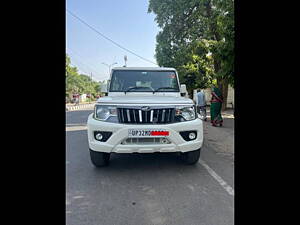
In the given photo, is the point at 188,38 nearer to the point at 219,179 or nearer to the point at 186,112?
the point at 186,112

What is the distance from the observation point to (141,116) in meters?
3.17

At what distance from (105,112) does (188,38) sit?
1452cm

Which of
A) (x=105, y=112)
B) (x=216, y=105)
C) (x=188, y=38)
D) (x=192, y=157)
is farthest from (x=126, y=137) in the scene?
(x=188, y=38)

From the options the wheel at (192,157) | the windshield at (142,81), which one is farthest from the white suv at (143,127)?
the windshield at (142,81)

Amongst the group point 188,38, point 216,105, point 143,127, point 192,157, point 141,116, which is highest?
point 188,38

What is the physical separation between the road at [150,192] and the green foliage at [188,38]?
32.2 ft

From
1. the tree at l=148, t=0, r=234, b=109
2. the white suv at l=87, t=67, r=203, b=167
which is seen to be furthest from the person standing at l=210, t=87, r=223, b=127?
the white suv at l=87, t=67, r=203, b=167

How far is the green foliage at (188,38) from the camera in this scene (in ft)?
44.9
